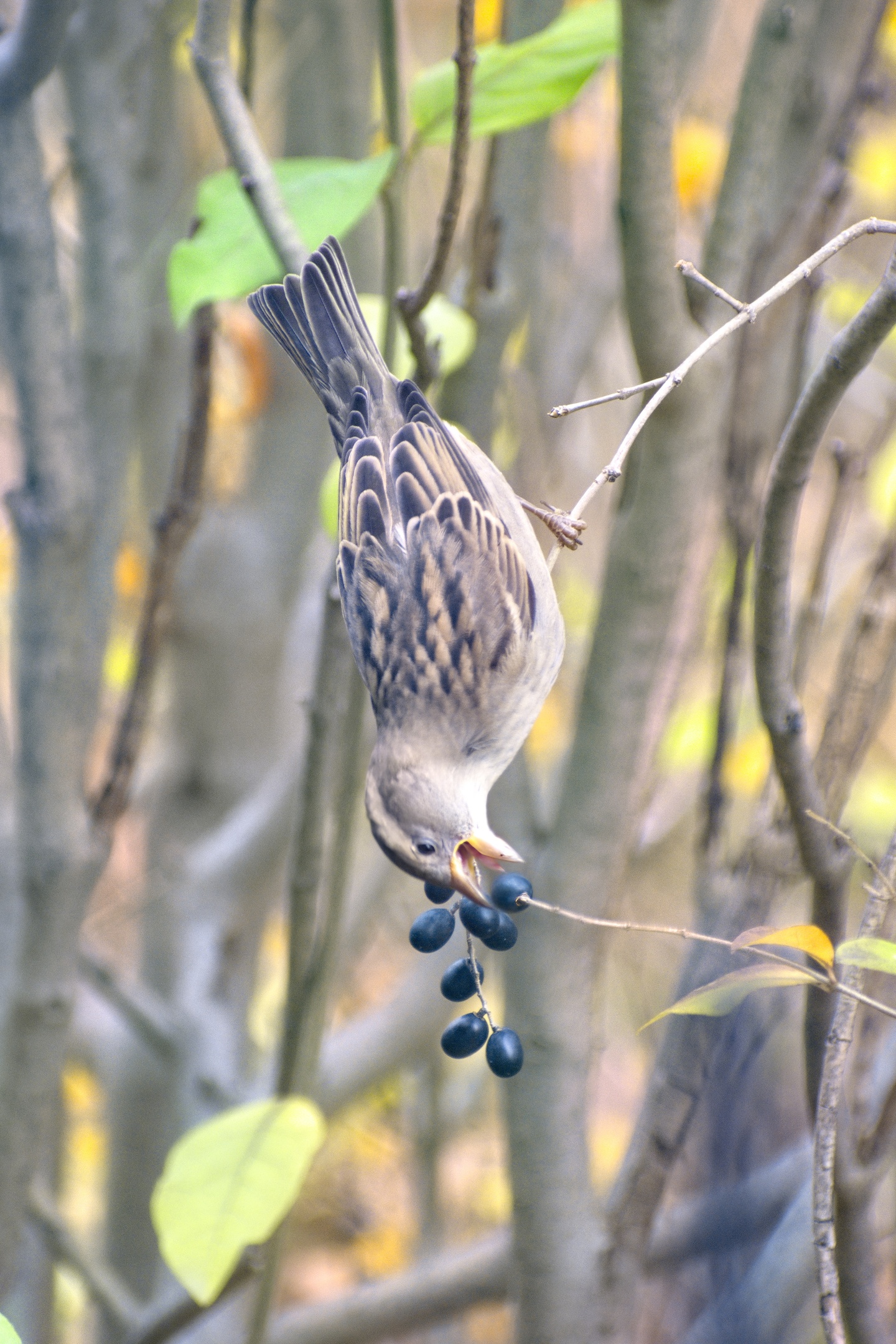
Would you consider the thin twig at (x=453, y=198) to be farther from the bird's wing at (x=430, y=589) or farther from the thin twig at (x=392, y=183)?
the bird's wing at (x=430, y=589)

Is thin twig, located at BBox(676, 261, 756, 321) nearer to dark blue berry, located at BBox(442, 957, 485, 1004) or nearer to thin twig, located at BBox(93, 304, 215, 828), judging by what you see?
dark blue berry, located at BBox(442, 957, 485, 1004)

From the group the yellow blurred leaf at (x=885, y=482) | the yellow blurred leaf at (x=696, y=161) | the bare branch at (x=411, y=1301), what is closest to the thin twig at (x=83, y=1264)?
the bare branch at (x=411, y=1301)

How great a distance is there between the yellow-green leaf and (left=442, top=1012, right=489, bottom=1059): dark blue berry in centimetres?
37

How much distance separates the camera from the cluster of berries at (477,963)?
1.26 m

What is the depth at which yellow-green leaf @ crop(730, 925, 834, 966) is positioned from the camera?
1058 mm

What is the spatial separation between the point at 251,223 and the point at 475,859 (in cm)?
103

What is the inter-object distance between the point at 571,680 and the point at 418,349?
12.8ft

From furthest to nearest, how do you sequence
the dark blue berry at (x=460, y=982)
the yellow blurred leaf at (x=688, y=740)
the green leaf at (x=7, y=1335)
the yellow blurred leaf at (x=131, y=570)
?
1. the yellow blurred leaf at (x=131, y=570)
2. the yellow blurred leaf at (x=688, y=740)
3. the dark blue berry at (x=460, y=982)
4. the green leaf at (x=7, y=1335)

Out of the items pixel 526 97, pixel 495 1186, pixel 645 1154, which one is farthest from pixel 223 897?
pixel 495 1186

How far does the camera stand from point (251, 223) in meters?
1.78

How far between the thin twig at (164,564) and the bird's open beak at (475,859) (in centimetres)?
81

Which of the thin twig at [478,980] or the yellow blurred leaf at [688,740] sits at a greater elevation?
the thin twig at [478,980]

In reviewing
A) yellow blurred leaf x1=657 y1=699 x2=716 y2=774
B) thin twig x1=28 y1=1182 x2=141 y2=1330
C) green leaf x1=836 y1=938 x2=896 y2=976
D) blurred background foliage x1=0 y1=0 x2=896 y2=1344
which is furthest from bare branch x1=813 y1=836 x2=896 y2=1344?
thin twig x1=28 y1=1182 x2=141 y2=1330

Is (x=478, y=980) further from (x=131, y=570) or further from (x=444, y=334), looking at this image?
(x=131, y=570)
